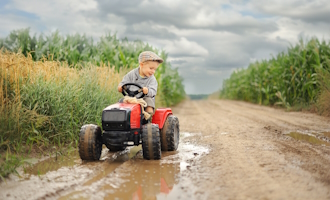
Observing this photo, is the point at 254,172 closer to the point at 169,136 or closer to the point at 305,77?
the point at 169,136

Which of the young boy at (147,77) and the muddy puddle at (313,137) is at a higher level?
the young boy at (147,77)

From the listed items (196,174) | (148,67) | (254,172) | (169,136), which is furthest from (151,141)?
(254,172)

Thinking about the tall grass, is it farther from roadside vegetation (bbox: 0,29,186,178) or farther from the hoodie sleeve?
the hoodie sleeve

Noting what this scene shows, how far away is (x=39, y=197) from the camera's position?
3230mm

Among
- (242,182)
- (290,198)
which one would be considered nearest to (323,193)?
(290,198)

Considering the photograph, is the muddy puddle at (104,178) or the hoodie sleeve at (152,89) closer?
the muddy puddle at (104,178)

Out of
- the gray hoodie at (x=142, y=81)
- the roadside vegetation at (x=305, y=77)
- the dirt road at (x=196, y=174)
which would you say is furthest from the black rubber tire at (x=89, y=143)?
the roadside vegetation at (x=305, y=77)

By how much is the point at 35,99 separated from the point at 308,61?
11208 millimetres

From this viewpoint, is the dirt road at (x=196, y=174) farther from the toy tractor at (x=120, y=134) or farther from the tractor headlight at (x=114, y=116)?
the tractor headlight at (x=114, y=116)

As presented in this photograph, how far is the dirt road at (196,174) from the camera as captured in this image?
3.28m

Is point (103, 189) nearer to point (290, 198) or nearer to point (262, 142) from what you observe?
point (290, 198)

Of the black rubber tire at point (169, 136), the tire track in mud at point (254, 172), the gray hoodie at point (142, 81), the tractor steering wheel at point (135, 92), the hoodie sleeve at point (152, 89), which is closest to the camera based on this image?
the tire track in mud at point (254, 172)

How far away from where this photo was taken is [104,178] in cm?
385

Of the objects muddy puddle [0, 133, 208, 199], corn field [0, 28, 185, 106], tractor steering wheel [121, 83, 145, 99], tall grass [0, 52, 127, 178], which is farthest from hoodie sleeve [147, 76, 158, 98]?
corn field [0, 28, 185, 106]
